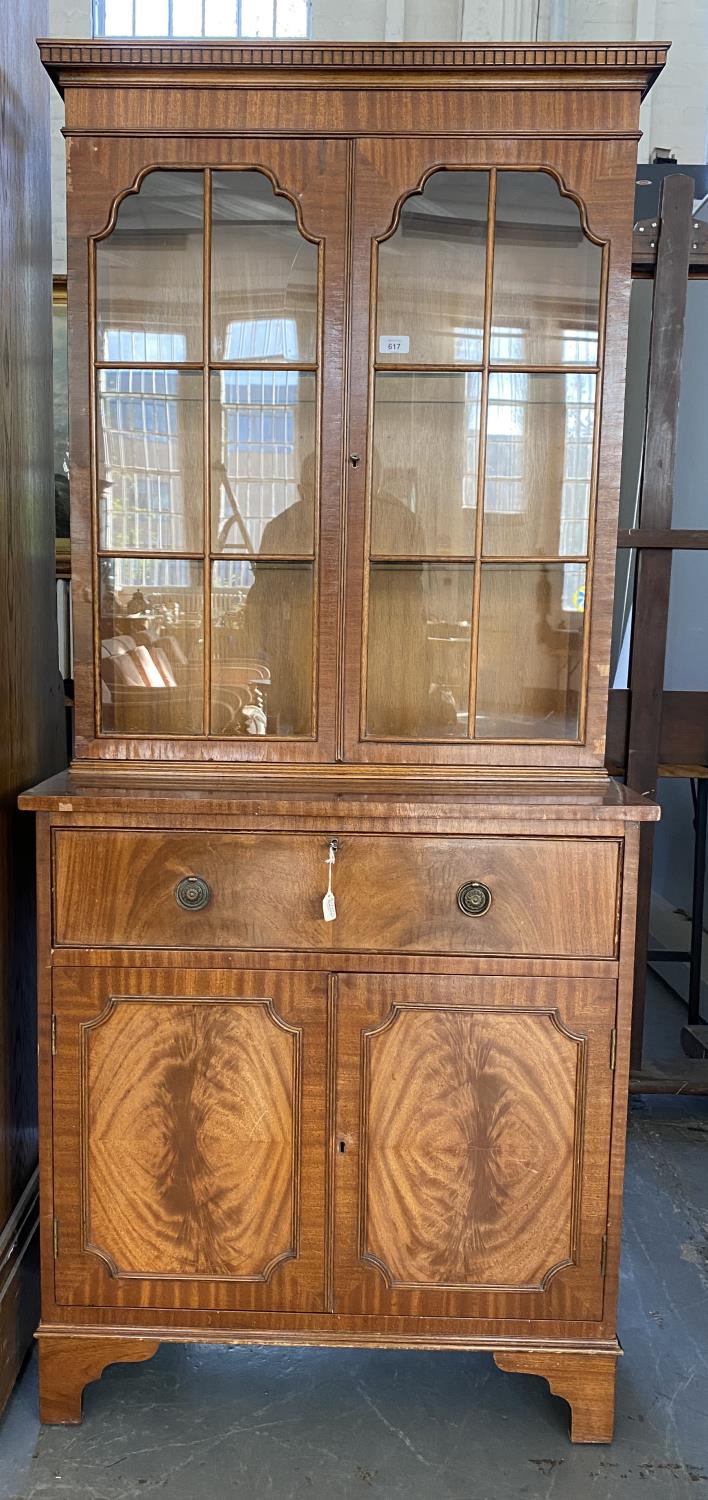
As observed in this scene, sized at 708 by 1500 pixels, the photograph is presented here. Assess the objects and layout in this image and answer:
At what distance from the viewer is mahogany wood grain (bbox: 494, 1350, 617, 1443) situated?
1.56 metres

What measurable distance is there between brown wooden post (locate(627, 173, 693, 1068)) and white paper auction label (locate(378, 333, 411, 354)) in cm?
103

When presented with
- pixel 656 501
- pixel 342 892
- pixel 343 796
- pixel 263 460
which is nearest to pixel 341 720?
pixel 343 796

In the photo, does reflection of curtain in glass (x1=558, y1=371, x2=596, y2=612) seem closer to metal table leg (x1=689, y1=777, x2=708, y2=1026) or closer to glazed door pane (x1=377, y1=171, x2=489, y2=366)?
glazed door pane (x1=377, y1=171, x2=489, y2=366)

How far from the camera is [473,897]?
4.94ft

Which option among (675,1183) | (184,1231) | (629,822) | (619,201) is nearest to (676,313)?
(619,201)

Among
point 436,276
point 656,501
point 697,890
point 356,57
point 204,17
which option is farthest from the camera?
point 204,17

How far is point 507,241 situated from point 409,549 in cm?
49

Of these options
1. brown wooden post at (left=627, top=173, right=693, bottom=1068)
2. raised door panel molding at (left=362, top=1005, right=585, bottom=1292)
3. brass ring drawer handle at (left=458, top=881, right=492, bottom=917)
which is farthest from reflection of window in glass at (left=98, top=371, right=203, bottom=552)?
brown wooden post at (left=627, top=173, right=693, bottom=1068)

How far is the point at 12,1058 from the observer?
172cm

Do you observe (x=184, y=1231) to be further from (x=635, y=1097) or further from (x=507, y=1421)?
(x=635, y=1097)

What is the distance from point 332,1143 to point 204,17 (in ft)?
20.2

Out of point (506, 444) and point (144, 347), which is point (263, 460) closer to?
point (144, 347)

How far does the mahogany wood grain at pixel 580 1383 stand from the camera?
5.13 feet

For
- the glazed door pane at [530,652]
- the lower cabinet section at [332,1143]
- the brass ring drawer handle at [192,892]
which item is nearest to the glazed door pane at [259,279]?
the glazed door pane at [530,652]
